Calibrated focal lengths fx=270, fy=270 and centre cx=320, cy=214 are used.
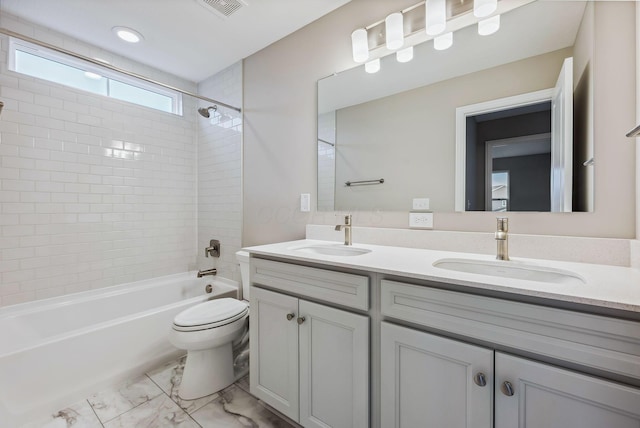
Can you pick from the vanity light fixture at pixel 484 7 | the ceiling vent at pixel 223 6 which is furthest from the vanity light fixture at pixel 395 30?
the ceiling vent at pixel 223 6

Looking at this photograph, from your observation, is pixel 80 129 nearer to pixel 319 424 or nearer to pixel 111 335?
pixel 111 335

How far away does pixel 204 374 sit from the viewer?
161cm

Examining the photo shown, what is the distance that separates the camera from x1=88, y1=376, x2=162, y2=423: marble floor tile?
1468mm

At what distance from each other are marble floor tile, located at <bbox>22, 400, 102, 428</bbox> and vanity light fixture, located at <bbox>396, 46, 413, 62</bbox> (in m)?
2.54

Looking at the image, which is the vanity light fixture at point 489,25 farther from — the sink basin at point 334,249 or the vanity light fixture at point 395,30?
the sink basin at point 334,249

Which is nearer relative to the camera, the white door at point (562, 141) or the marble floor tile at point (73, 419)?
the white door at point (562, 141)

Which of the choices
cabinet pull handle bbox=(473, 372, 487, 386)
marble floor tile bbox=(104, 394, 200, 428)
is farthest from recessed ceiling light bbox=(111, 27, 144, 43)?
cabinet pull handle bbox=(473, 372, 487, 386)

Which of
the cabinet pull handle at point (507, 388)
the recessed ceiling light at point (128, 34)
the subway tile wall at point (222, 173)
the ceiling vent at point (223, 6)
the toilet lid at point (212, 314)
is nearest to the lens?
the cabinet pull handle at point (507, 388)

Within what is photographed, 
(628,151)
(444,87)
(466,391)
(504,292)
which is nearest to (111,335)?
(466,391)

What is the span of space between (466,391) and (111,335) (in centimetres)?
195

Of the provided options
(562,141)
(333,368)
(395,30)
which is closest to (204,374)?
(333,368)

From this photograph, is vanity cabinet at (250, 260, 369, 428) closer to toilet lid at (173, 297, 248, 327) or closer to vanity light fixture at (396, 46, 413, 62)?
toilet lid at (173, 297, 248, 327)

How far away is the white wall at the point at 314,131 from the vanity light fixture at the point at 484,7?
39 cm

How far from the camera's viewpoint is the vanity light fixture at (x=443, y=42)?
1.41 m
